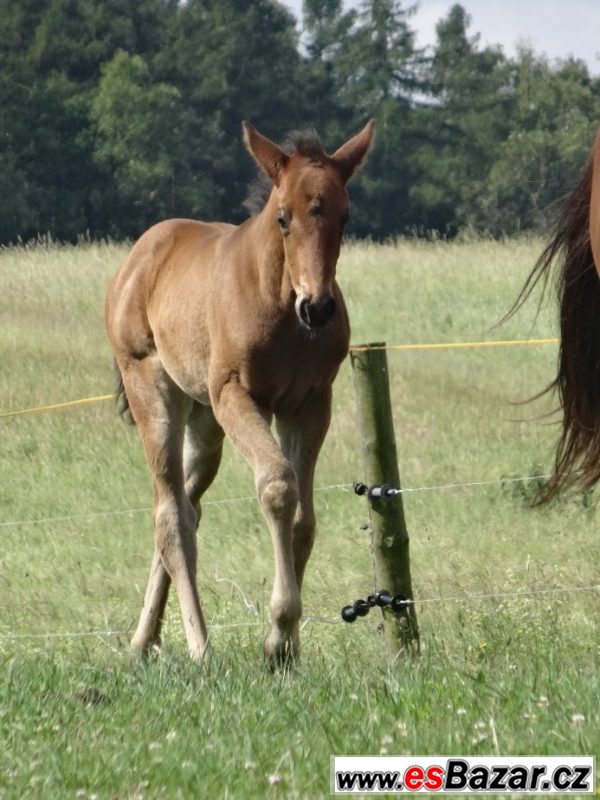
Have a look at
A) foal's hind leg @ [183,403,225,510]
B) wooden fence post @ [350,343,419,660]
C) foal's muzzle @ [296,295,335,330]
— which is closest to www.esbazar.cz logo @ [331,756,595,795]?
foal's muzzle @ [296,295,335,330]

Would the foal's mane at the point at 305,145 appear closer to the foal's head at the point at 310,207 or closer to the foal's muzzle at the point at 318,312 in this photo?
the foal's head at the point at 310,207

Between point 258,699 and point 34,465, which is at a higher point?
point 258,699

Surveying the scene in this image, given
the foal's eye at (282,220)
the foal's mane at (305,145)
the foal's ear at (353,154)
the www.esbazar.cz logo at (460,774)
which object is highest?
the foal's mane at (305,145)

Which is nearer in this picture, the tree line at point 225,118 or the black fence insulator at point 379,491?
the black fence insulator at point 379,491

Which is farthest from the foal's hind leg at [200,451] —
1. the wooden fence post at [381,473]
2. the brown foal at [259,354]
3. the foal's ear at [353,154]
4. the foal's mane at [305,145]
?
the foal's ear at [353,154]

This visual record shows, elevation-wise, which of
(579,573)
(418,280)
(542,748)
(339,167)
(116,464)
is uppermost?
(339,167)

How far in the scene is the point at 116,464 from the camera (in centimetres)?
1284

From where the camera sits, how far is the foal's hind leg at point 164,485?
6504mm

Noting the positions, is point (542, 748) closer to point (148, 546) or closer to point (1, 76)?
point (148, 546)

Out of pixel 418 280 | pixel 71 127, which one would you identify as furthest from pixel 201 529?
pixel 71 127

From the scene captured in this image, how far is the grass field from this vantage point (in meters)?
3.75

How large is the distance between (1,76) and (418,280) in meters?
37.5

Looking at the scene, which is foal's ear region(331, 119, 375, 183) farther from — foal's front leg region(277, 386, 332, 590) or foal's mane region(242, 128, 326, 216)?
foal's front leg region(277, 386, 332, 590)

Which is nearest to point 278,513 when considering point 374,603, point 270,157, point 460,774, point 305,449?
point 305,449
